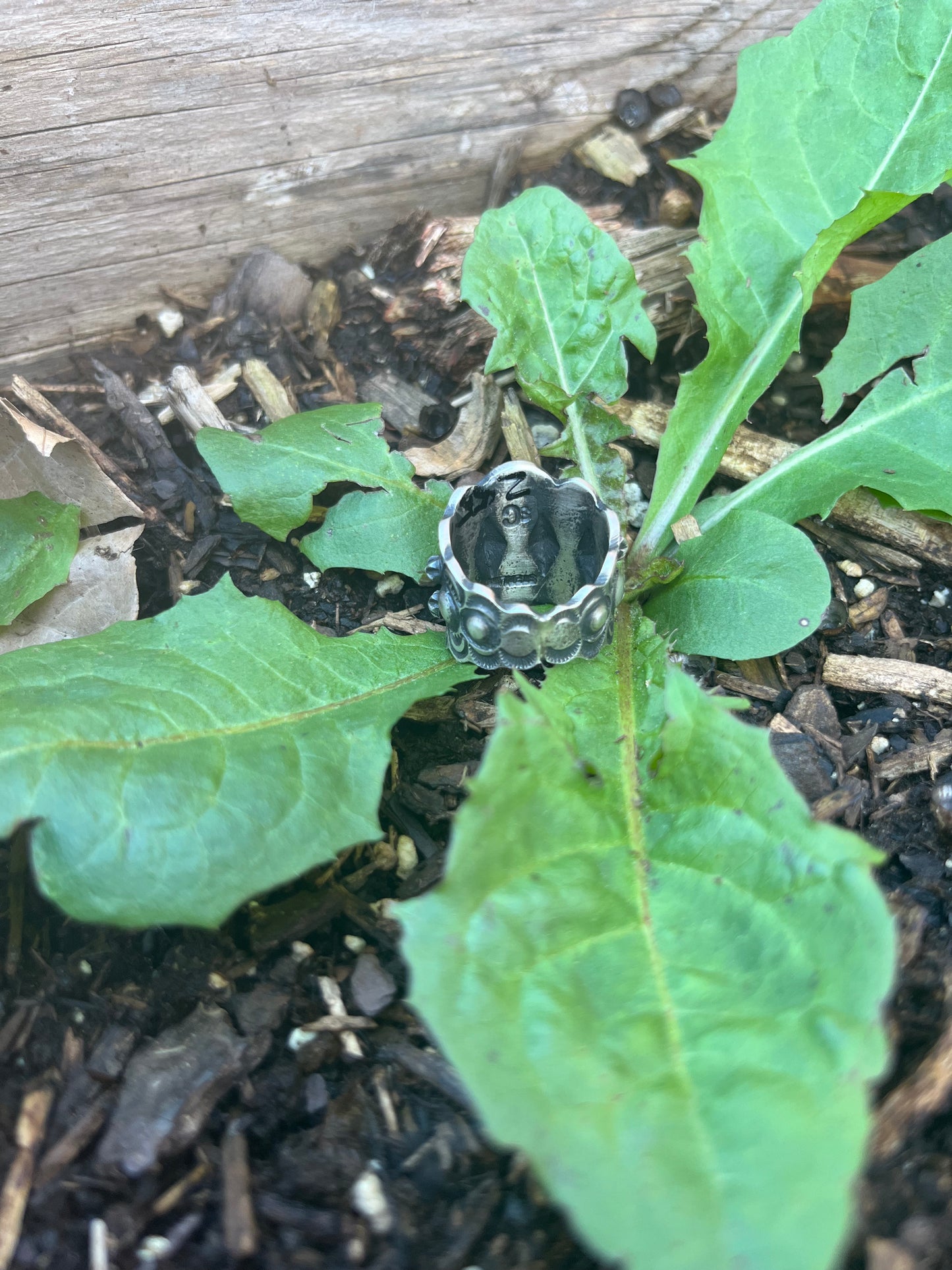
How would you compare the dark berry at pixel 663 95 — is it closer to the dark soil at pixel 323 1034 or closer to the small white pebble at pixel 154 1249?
the dark soil at pixel 323 1034

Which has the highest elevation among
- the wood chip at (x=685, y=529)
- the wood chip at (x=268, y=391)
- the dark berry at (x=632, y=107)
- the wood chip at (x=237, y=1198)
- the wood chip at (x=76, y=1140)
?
the dark berry at (x=632, y=107)

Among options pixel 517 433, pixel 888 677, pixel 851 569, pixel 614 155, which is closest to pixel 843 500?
pixel 851 569

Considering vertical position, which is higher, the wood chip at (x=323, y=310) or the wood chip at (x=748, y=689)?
the wood chip at (x=323, y=310)

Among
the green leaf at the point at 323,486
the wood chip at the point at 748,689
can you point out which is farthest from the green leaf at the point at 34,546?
the wood chip at the point at 748,689

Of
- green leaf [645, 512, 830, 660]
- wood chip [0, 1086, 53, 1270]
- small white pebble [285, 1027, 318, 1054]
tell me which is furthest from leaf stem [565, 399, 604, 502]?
wood chip [0, 1086, 53, 1270]

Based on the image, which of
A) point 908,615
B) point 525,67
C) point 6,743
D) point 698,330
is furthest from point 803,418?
point 6,743

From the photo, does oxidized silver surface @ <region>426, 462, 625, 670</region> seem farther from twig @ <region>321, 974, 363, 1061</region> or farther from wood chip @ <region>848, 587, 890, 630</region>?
twig @ <region>321, 974, 363, 1061</region>
